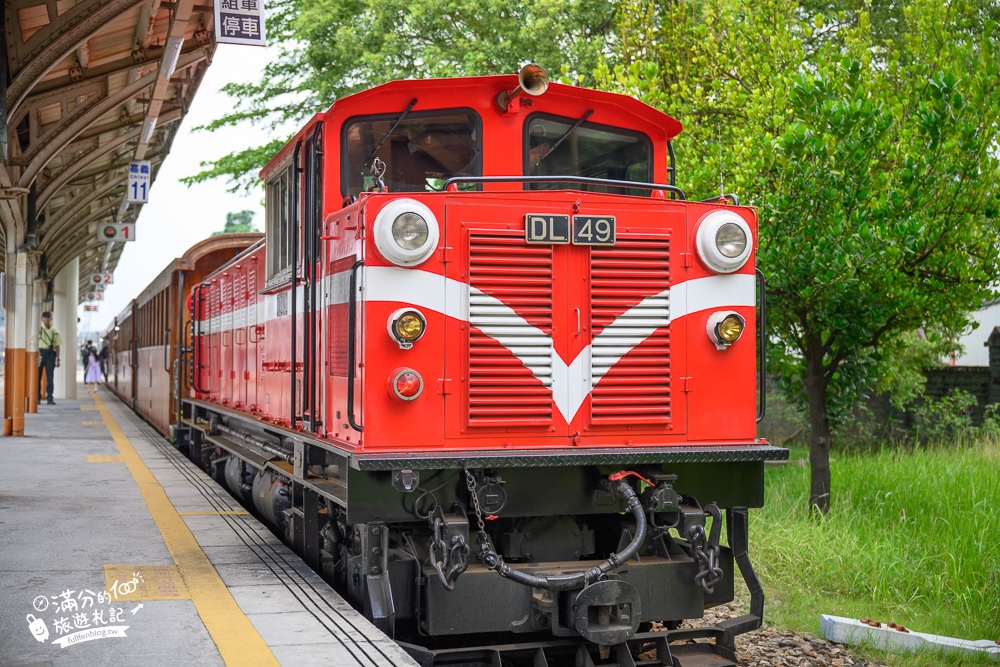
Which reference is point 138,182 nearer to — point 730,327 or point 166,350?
point 166,350

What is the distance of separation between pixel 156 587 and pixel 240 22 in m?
5.90

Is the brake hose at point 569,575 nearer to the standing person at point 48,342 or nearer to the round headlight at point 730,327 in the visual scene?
the round headlight at point 730,327

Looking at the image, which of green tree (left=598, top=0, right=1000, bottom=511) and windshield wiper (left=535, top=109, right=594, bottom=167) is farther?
green tree (left=598, top=0, right=1000, bottom=511)

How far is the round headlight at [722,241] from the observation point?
5.34 meters

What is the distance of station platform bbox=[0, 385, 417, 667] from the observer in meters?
4.43

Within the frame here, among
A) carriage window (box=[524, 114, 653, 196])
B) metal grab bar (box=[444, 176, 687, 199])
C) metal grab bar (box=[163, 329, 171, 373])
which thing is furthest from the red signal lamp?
metal grab bar (box=[163, 329, 171, 373])

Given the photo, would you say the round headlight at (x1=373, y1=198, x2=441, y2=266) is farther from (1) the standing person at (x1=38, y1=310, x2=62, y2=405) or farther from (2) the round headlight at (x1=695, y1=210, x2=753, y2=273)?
(1) the standing person at (x1=38, y1=310, x2=62, y2=405)

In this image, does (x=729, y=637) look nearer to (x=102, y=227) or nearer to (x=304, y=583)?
(x=304, y=583)

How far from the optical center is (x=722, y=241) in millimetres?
5363

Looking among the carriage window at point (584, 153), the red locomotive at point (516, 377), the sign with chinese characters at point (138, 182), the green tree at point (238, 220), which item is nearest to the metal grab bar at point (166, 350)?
the sign with chinese characters at point (138, 182)

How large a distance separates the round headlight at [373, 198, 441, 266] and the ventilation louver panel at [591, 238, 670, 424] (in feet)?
2.92

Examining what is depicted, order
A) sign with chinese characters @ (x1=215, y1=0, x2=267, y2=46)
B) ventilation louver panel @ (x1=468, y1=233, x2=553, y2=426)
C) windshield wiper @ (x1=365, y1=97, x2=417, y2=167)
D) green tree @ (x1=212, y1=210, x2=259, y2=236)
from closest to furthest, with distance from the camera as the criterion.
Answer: ventilation louver panel @ (x1=468, y1=233, x2=553, y2=426) → windshield wiper @ (x1=365, y1=97, x2=417, y2=167) → sign with chinese characters @ (x1=215, y1=0, x2=267, y2=46) → green tree @ (x1=212, y1=210, x2=259, y2=236)

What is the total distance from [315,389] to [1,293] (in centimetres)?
1242

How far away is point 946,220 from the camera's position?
8844mm
